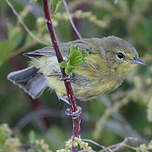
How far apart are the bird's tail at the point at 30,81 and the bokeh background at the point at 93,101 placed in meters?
0.35

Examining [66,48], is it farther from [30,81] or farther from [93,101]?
[93,101]

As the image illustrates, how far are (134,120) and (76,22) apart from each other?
1.09 metres

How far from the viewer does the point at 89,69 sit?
8.99 ft

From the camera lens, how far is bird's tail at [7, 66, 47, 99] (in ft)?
10.0

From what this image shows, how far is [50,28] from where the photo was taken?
1564 millimetres

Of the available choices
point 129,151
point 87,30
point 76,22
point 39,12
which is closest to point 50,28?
point 129,151

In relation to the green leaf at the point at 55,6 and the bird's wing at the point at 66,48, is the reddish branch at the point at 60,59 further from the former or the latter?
the bird's wing at the point at 66,48

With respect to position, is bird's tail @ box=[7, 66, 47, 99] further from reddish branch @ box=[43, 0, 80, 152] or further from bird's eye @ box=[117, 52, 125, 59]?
reddish branch @ box=[43, 0, 80, 152]

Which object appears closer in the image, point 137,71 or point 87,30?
point 137,71

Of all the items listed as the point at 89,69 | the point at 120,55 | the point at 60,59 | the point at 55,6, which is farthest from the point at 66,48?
the point at 60,59

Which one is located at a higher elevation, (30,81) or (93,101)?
(30,81)

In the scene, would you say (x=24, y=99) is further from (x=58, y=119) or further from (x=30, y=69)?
(x=30, y=69)

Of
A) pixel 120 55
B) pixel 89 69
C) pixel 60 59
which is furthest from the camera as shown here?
pixel 120 55

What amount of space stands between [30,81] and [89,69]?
0.62m
